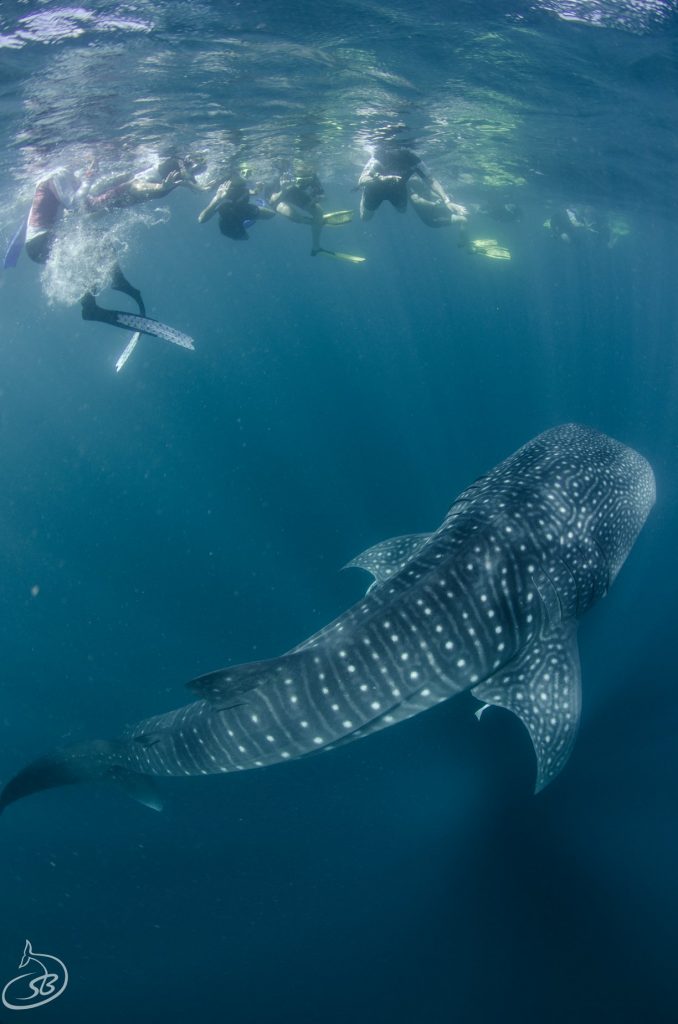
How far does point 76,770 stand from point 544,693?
17.1 feet

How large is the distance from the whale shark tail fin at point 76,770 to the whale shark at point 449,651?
0.05 ft

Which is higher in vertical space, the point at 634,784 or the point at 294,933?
the point at 634,784

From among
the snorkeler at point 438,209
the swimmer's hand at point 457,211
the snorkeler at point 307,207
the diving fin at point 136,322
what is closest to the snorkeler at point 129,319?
the diving fin at point 136,322

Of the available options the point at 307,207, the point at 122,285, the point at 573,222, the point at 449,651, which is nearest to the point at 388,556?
the point at 449,651

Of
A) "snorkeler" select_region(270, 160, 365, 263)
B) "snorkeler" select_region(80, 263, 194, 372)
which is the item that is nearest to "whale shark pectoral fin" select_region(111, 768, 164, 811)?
"snorkeler" select_region(80, 263, 194, 372)

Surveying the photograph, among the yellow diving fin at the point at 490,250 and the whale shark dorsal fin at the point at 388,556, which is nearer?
the whale shark dorsal fin at the point at 388,556

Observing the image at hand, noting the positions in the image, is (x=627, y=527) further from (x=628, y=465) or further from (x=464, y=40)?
(x=464, y=40)

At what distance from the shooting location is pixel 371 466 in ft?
40.6

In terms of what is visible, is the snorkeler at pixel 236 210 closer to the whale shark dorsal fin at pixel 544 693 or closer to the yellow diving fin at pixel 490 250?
the yellow diving fin at pixel 490 250

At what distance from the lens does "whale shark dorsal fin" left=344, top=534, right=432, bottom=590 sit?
7.05 metres

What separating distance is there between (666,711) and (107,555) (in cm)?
1128

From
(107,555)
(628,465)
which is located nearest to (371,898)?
(628,465)

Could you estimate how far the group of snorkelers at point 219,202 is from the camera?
376 inches

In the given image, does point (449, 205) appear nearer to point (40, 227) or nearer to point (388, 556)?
point (40, 227)
